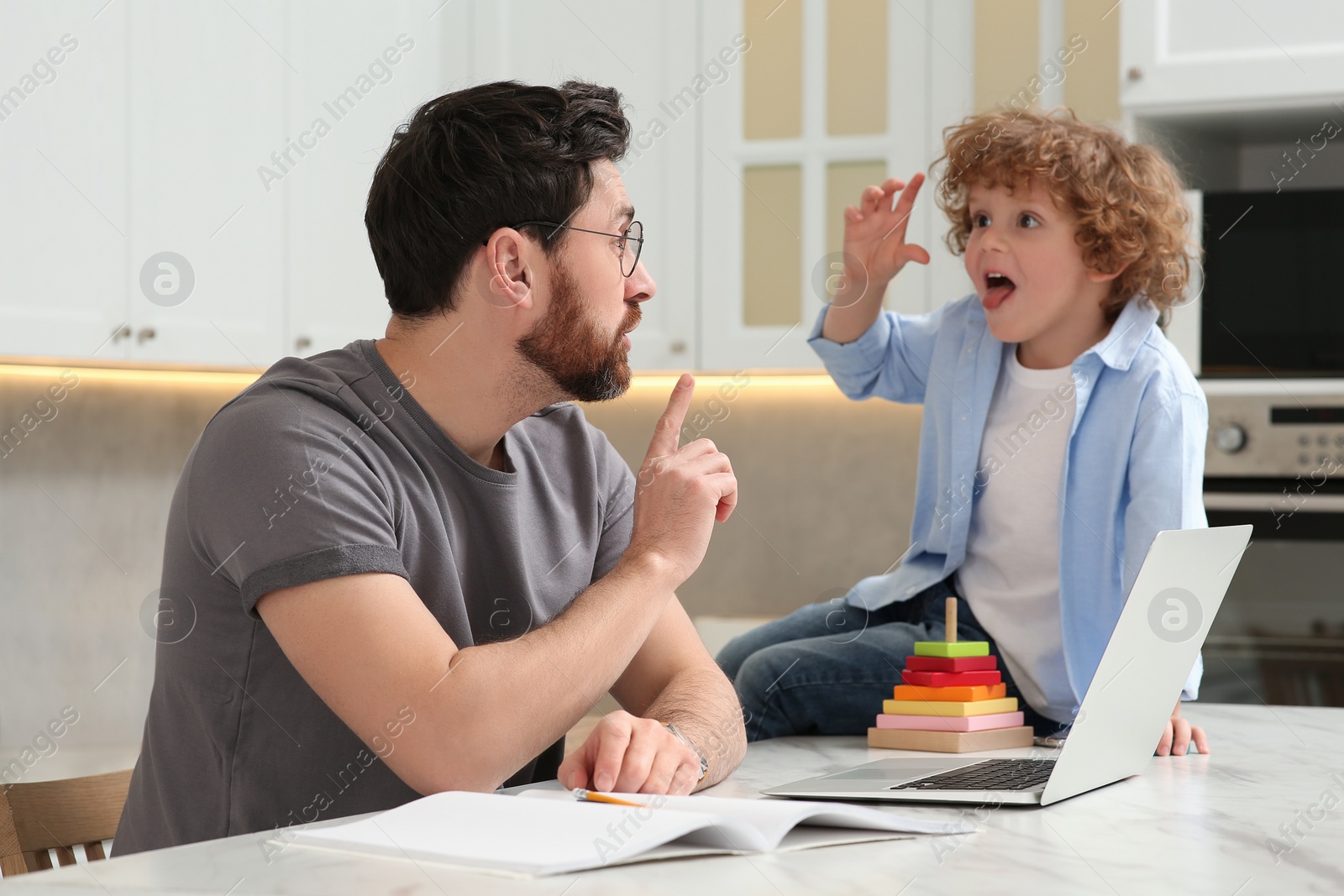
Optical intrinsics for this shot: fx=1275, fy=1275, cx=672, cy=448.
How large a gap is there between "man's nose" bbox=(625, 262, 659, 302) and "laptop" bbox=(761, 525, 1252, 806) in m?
0.52

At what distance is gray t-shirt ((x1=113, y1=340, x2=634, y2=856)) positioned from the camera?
979mm

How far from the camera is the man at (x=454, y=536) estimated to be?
94 cm

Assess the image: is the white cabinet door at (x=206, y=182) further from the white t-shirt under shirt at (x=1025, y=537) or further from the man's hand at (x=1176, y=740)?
the man's hand at (x=1176, y=740)

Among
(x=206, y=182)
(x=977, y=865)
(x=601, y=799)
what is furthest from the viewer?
(x=206, y=182)

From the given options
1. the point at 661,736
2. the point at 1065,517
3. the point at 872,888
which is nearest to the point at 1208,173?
the point at 1065,517

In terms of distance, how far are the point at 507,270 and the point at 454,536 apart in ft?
0.85

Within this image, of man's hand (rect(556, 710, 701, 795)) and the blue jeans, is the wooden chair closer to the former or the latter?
man's hand (rect(556, 710, 701, 795))

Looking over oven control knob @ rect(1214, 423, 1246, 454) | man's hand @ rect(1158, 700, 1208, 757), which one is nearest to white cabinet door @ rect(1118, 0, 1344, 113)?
oven control knob @ rect(1214, 423, 1246, 454)

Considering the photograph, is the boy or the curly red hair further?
the curly red hair

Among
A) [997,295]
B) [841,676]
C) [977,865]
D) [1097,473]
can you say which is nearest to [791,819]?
[977,865]

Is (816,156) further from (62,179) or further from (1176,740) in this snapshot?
→ (1176,740)

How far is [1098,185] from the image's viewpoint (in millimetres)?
1603

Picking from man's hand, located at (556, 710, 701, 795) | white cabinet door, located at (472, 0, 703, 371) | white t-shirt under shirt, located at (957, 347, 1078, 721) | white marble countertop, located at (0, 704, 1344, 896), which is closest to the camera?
white marble countertop, located at (0, 704, 1344, 896)

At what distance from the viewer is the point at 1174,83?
224cm
